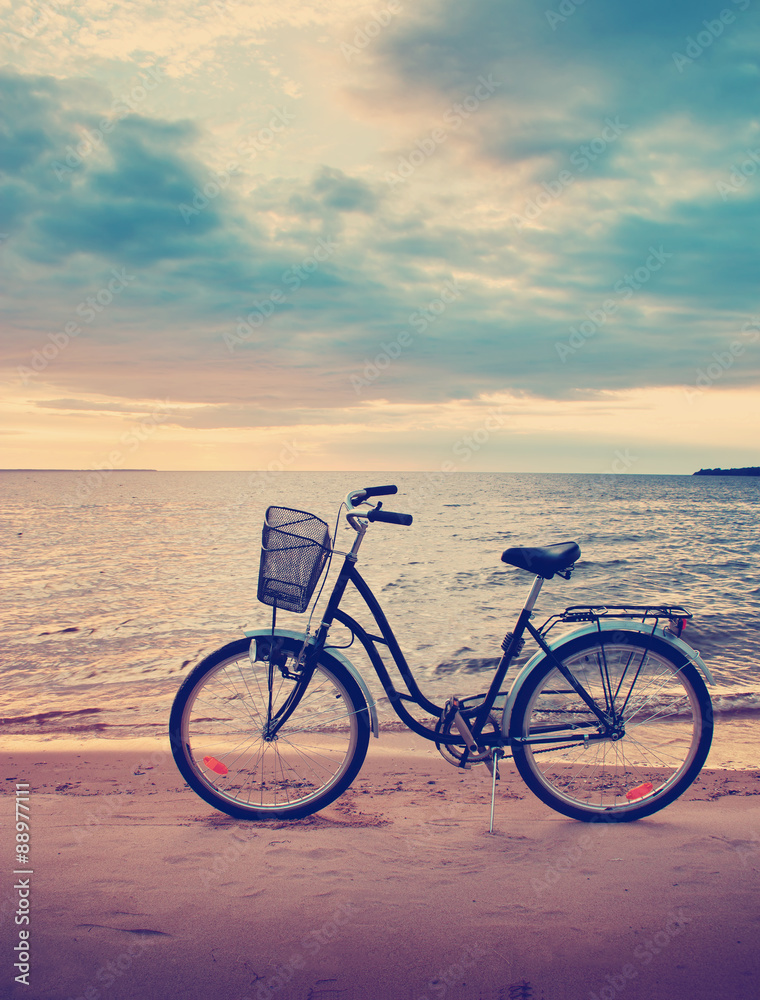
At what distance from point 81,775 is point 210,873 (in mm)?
1835

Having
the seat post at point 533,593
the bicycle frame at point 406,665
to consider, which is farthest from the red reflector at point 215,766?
the seat post at point 533,593

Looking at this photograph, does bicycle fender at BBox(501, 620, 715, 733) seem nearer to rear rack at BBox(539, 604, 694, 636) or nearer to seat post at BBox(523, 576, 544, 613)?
rear rack at BBox(539, 604, 694, 636)

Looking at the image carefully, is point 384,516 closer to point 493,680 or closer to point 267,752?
point 493,680

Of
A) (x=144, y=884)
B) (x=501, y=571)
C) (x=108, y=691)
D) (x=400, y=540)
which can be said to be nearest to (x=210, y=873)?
(x=144, y=884)

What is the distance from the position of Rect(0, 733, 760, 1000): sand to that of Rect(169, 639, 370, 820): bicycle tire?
0.14m

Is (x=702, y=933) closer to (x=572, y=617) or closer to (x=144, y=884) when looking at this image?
(x=572, y=617)

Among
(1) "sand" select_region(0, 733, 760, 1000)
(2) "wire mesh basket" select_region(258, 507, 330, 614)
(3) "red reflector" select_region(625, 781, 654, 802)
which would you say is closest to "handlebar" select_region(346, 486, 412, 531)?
(2) "wire mesh basket" select_region(258, 507, 330, 614)

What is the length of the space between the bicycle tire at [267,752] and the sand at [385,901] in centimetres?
14

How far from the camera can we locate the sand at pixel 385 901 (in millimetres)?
2061

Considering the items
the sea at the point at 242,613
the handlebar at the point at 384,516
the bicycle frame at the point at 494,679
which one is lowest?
the sea at the point at 242,613

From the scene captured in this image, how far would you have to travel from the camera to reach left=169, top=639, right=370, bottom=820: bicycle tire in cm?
311

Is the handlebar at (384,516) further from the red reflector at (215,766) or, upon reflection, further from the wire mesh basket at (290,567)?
the red reflector at (215,766)

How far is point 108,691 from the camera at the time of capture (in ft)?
21.4

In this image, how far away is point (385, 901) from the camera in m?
2.48
